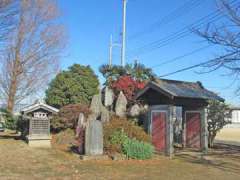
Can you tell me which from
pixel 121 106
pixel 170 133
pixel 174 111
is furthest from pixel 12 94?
pixel 170 133

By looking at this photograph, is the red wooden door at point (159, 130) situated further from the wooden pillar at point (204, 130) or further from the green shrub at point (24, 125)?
the green shrub at point (24, 125)

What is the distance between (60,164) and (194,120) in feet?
28.8

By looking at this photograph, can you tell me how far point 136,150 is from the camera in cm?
1313

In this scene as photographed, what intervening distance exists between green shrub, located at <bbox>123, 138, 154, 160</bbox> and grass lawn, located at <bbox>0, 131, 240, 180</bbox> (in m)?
0.42

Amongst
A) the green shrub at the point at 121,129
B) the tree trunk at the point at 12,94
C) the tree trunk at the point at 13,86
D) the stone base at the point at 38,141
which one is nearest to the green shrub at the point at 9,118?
the tree trunk at the point at 13,86

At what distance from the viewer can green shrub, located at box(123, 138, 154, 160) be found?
13.1 metres

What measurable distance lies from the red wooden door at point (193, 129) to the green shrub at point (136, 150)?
16.1 ft

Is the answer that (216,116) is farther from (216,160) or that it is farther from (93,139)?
(93,139)

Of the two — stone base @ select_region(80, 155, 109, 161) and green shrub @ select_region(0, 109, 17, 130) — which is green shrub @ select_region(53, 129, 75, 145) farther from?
green shrub @ select_region(0, 109, 17, 130)

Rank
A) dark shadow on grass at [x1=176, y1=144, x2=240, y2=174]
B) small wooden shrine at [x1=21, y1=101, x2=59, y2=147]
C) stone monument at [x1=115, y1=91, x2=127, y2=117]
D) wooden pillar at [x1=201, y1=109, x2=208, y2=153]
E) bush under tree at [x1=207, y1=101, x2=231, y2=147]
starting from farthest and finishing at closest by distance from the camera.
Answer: stone monument at [x1=115, y1=91, x2=127, y2=117]
bush under tree at [x1=207, y1=101, x2=231, y2=147]
small wooden shrine at [x1=21, y1=101, x2=59, y2=147]
wooden pillar at [x1=201, y1=109, x2=208, y2=153]
dark shadow on grass at [x1=176, y1=144, x2=240, y2=174]

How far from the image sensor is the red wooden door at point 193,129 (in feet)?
56.8

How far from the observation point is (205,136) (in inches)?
654

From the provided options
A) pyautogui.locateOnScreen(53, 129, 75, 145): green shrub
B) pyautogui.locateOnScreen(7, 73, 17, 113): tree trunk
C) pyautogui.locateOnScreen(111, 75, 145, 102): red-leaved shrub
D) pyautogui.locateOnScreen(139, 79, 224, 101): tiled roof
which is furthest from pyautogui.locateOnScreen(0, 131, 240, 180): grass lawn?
pyautogui.locateOnScreen(7, 73, 17, 113): tree trunk

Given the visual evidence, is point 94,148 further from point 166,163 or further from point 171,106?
point 171,106
